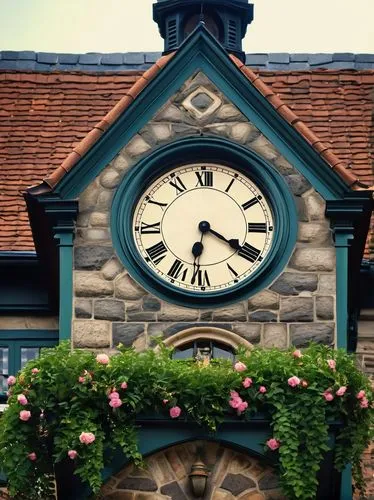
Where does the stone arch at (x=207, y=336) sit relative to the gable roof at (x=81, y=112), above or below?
below

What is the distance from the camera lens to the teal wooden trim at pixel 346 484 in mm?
23188

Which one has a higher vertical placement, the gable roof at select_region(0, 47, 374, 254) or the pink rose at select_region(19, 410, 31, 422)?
the gable roof at select_region(0, 47, 374, 254)

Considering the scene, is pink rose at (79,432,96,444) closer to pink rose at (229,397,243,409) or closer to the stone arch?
pink rose at (229,397,243,409)

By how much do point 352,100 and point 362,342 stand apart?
3.86m

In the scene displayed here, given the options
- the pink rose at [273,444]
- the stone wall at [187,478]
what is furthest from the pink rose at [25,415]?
the pink rose at [273,444]

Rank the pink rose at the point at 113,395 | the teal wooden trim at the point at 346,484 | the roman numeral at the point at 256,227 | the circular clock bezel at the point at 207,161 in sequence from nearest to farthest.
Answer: the pink rose at the point at 113,395, the teal wooden trim at the point at 346,484, the circular clock bezel at the point at 207,161, the roman numeral at the point at 256,227

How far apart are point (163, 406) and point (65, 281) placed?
1975 mm

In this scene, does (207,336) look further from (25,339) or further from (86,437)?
(25,339)

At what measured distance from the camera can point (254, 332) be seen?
78.2ft

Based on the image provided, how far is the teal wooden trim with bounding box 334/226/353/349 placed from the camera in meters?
23.7

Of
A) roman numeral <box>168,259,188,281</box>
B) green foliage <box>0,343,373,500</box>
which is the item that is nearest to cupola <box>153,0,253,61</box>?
roman numeral <box>168,259,188,281</box>

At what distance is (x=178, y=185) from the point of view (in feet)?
80.3

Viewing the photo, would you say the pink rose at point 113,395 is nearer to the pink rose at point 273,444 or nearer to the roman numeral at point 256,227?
the pink rose at point 273,444

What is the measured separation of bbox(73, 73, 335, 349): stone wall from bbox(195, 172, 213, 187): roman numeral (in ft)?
1.83
